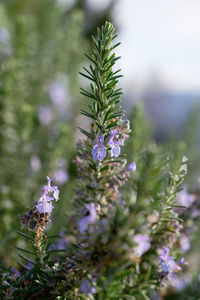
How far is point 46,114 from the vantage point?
2.91 meters

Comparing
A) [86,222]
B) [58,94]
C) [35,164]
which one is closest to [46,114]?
[58,94]

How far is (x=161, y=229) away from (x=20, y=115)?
1.51m

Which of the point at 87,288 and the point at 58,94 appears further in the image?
the point at 58,94

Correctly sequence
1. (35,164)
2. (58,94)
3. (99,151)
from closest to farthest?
(99,151), (35,164), (58,94)

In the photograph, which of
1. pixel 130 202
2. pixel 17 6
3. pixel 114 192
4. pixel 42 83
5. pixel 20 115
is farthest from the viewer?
pixel 17 6

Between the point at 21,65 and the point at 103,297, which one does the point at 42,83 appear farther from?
the point at 103,297

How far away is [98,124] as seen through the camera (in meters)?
0.71

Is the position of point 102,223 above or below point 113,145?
below

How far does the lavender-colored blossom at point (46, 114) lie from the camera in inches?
109

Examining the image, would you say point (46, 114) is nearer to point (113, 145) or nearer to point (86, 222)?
point (113, 145)

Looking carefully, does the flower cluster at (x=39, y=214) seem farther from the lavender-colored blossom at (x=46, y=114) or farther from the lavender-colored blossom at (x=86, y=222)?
the lavender-colored blossom at (x=46, y=114)

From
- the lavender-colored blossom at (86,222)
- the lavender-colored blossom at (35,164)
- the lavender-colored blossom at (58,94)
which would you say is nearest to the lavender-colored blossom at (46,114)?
the lavender-colored blossom at (58,94)

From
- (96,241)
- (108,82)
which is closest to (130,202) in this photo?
(96,241)

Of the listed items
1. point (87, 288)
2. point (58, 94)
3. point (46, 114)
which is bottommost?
point (87, 288)
